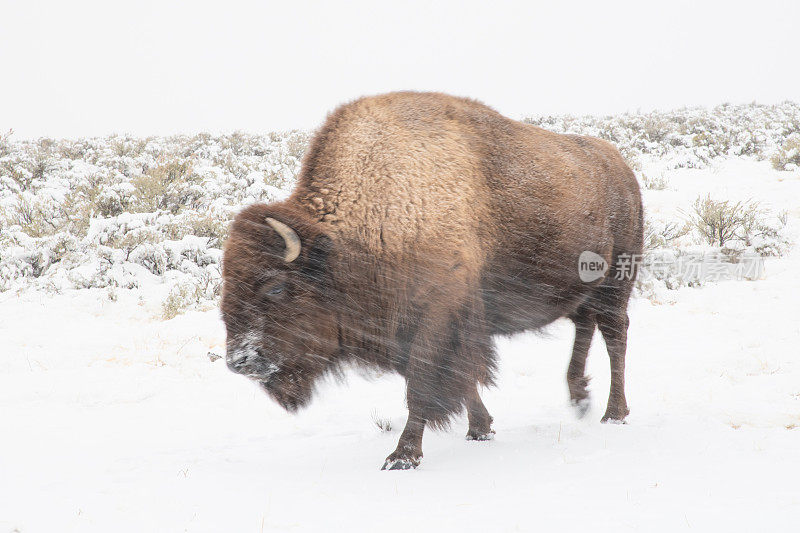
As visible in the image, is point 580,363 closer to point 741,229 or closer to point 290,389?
point 290,389

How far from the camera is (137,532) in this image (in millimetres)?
2008

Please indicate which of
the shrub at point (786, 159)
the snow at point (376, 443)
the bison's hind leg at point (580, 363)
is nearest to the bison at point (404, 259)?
the snow at point (376, 443)

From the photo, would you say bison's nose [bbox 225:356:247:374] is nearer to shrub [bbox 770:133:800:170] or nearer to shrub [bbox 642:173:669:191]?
shrub [bbox 642:173:669:191]

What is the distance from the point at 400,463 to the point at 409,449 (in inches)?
3.3

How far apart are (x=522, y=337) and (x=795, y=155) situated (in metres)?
10.8

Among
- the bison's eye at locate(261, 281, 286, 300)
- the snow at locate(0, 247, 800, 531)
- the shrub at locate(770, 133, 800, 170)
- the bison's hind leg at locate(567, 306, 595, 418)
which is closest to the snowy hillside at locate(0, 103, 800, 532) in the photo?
the snow at locate(0, 247, 800, 531)

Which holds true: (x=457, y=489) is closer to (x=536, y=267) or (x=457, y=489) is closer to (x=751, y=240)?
(x=536, y=267)

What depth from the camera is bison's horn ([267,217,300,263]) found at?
2.76m

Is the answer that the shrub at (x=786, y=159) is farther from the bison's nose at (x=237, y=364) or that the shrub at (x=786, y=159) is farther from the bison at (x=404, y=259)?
the bison's nose at (x=237, y=364)

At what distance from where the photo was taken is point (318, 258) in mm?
2896

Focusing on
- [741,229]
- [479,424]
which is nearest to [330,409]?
[479,424]

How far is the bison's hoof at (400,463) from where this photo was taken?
291cm

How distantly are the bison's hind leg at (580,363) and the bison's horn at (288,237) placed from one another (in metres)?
2.28

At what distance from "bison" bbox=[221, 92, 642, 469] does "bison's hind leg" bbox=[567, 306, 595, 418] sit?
2.45 ft
